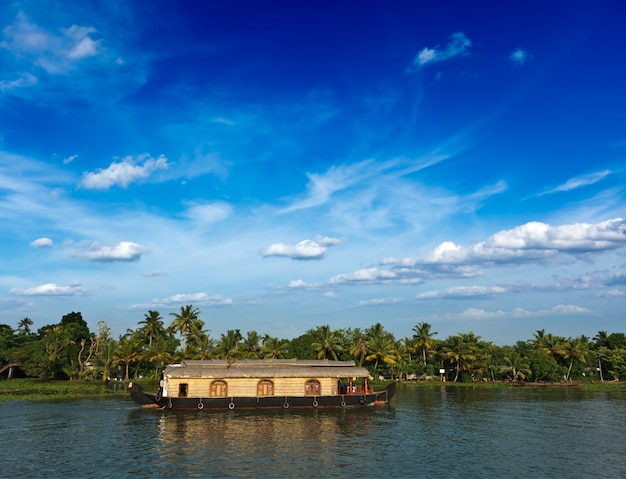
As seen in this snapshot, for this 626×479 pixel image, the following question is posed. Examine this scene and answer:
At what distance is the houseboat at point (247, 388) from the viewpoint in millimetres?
37031

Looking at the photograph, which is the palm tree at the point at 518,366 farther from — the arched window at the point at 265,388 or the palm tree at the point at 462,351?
the arched window at the point at 265,388

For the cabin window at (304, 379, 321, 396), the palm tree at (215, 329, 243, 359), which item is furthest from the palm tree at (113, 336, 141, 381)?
the cabin window at (304, 379, 321, 396)

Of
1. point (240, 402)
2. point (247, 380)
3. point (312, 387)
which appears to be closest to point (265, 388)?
point (247, 380)

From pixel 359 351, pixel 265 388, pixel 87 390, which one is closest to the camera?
pixel 265 388

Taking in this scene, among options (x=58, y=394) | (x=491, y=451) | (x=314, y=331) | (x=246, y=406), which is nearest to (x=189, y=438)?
(x=246, y=406)

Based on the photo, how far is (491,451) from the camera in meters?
23.8

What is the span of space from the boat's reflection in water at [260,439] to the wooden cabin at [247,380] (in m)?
1.59

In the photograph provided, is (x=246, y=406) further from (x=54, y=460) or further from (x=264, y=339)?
(x=264, y=339)

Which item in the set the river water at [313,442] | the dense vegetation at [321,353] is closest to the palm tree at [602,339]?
the dense vegetation at [321,353]

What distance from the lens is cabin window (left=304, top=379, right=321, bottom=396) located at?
126 feet

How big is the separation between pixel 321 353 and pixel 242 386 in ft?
113

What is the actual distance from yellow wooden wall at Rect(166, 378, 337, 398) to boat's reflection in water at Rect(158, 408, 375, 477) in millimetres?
1464

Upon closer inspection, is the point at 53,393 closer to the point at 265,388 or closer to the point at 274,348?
the point at 265,388

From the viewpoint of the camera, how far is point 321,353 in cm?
7088
